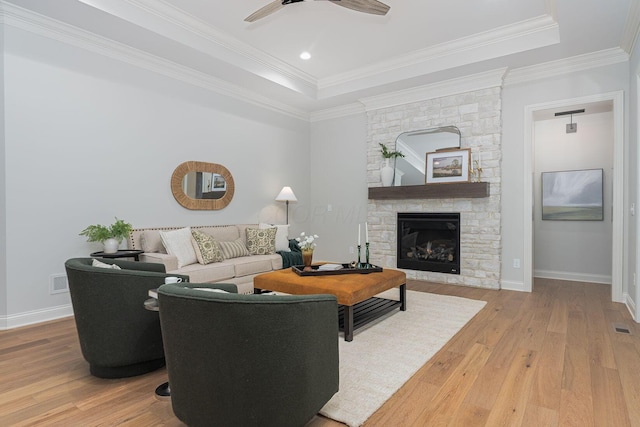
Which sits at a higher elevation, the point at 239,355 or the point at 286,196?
the point at 286,196

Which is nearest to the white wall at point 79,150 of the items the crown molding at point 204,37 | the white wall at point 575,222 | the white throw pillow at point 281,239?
the crown molding at point 204,37

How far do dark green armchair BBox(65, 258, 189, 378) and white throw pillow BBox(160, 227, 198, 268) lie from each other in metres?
1.61

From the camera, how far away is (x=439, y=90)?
5215mm

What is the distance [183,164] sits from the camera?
4.60 m

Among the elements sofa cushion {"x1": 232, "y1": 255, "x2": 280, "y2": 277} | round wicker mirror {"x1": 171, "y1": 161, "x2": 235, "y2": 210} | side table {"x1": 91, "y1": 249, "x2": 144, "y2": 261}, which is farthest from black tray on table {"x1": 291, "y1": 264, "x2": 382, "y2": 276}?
round wicker mirror {"x1": 171, "y1": 161, "x2": 235, "y2": 210}

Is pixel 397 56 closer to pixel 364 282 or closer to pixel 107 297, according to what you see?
pixel 364 282

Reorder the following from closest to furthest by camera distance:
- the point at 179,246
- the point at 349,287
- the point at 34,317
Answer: the point at 349,287
the point at 34,317
the point at 179,246

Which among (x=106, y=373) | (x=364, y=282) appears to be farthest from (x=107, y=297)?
(x=364, y=282)

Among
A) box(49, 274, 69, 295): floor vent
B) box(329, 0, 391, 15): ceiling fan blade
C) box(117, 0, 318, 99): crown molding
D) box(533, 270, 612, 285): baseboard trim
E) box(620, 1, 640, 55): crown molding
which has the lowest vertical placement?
box(533, 270, 612, 285): baseboard trim

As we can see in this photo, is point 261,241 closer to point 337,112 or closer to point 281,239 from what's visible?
point 281,239

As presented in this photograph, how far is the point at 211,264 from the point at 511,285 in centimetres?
392

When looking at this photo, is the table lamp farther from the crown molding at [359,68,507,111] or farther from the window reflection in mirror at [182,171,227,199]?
the crown molding at [359,68,507,111]

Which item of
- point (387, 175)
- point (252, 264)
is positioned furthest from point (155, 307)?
point (387, 175)

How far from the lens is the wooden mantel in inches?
187
